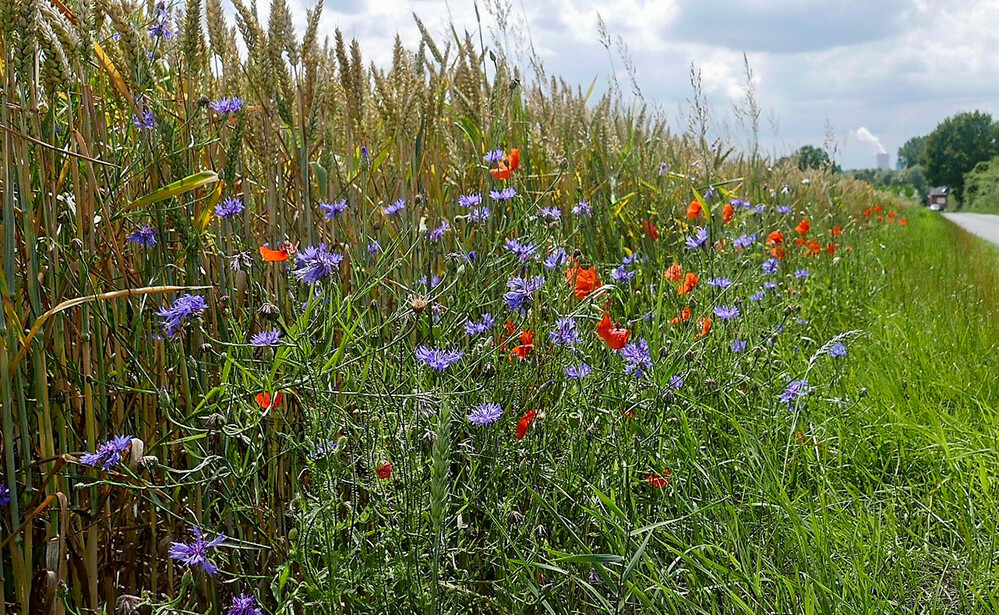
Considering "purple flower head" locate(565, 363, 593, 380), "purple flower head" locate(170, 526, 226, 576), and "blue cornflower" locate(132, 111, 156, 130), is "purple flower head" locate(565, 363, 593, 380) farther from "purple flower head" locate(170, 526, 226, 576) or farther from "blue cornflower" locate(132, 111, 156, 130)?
"blue cornflower" locate(132, 111, 156, 130)

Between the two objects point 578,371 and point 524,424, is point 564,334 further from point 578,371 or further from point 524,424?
point 524,424

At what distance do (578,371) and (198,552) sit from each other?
0.78 metres

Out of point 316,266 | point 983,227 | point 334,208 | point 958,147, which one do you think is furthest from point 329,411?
point 958,147

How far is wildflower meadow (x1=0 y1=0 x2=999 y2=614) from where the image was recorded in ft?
4.35

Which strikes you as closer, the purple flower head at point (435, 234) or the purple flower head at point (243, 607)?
the purple flower head at point (243, 607)

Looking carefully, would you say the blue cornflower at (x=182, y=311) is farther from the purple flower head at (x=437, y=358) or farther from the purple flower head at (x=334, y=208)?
the purple flower head at (x=334, y=208)

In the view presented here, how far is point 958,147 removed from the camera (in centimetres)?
6319

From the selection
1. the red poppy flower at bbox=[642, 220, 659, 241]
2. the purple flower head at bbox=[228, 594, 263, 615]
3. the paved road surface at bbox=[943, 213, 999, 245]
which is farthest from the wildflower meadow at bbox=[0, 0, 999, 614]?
the paved road surface at bbox=[943, 213, 999, 245]

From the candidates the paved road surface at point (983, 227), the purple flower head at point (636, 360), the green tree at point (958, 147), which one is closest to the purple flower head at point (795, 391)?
the purple flower head at point (636, 360)

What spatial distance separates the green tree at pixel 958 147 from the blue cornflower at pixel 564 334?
68.0 m

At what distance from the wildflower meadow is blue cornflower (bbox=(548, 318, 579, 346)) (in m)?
0.01

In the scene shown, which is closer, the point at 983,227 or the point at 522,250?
the point at 522,250

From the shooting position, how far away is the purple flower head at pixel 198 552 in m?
1.29

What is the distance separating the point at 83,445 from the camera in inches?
58.4
